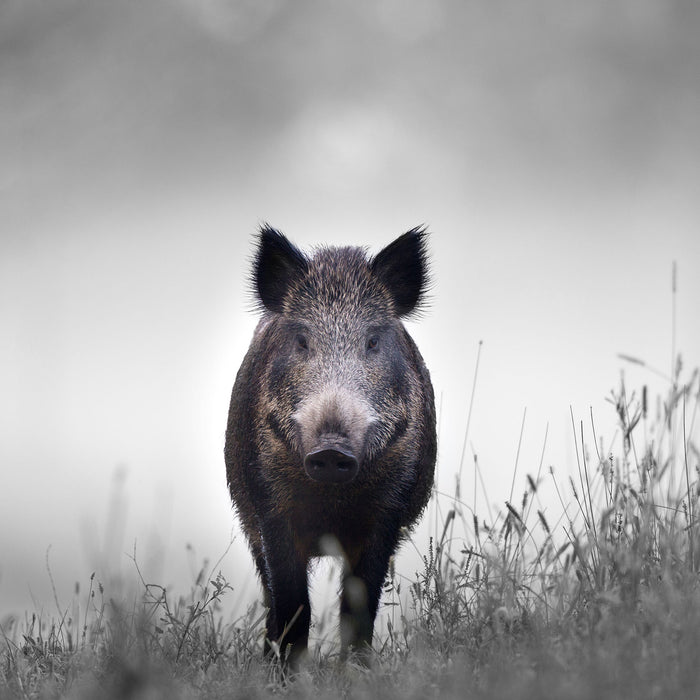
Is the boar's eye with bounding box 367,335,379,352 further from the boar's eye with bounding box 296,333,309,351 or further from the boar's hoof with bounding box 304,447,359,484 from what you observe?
the boar's hoof with bounding box 304,447,359,484

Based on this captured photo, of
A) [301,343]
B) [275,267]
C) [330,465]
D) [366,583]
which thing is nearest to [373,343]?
[301,343]

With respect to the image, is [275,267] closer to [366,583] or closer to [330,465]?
[330,465]

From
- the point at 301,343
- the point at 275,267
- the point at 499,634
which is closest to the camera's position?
the point at 499,634

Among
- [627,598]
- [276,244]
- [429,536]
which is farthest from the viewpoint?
[276,244]

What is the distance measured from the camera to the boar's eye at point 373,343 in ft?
17.6

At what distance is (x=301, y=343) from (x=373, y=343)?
17.4 inches

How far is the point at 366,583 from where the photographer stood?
16.8ft

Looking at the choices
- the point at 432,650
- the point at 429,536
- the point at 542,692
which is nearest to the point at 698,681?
the point at 542,692

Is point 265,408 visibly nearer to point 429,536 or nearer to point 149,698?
point 429,536

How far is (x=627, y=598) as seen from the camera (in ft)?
10.8

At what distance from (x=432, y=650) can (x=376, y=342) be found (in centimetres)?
220

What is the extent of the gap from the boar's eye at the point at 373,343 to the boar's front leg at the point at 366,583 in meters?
1.06

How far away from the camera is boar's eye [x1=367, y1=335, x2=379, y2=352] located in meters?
5.38

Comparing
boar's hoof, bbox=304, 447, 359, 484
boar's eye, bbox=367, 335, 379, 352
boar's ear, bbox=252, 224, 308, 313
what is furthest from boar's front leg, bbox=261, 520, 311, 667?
boar's ear, bbox=252, 224, 308, 313
